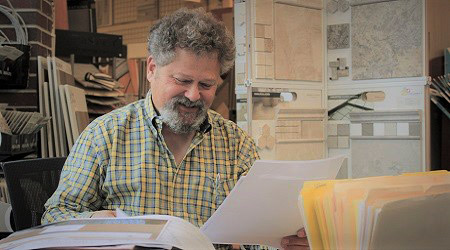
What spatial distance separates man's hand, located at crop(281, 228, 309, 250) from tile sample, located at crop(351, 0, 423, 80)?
264 centimetres

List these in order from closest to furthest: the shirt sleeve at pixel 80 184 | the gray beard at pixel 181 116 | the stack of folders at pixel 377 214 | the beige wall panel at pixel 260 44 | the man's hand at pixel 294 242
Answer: the stack of folders at pixel 377 214, the man's hand at pixel 294 242, the shirt sleeve at pixel 80 184, the gray beard at pixel 181 116, the beige wall panel at pixel 260 44

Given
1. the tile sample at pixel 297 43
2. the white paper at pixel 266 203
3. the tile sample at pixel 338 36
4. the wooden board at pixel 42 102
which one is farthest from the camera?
the tile sample at pixel 338 36

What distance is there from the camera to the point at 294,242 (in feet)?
3.76

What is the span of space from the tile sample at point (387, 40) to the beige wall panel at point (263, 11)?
2.17ft

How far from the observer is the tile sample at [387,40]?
348 centimetres

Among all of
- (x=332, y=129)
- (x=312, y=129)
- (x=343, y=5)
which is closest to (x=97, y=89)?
(x=312, y=129)

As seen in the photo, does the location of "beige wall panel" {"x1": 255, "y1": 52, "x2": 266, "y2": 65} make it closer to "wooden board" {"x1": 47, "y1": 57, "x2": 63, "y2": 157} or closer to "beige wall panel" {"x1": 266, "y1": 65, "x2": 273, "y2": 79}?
"beige wall panel" {"x1": 266, "y1": 65, "x2": 273, "y2": 79}

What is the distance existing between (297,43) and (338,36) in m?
0.35

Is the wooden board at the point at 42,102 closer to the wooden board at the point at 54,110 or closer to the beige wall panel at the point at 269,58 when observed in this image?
the wooden board at the point at 54,110

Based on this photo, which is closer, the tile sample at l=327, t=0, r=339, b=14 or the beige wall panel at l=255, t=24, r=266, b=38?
the beige wall panel at l=255, t=24, r=266, b=38

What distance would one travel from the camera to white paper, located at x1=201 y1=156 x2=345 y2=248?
0.90 metres

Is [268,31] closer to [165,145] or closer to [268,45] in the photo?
[268,45]

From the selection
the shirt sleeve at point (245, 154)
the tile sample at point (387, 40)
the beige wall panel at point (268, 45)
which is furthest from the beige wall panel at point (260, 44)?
the shirt sleeve at point (245, 154)

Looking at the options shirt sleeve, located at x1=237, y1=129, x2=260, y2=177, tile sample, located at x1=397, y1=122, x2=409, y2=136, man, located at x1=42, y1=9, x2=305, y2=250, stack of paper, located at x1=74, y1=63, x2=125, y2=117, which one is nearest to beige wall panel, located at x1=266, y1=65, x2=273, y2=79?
tile sample, located at x1=397, y1=122, x2=409, y2=136
